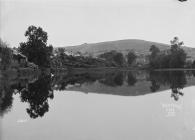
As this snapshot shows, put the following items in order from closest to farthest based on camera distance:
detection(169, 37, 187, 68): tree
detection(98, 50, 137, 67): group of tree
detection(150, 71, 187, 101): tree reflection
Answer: detection(150, 71, 187, 101): tree reflection → detection(98, 50, 137, 67): group of tree → detection(169, 37, 187, 68): tree

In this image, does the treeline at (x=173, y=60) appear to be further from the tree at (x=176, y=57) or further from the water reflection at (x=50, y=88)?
the water reflection at (x=50, y=88)

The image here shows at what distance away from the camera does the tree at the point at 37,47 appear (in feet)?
109

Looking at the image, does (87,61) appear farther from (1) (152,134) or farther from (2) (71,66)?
(1) (152,134)

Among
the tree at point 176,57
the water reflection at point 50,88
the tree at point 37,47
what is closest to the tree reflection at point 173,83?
the water reflection at point 50,88

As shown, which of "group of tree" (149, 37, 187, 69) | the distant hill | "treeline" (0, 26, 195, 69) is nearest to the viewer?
the distant hill

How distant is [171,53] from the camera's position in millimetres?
45531

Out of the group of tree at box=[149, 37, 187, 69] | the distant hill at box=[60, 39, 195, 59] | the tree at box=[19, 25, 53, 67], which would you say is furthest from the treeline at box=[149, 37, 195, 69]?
the tree at box=[19, 25, 53, 67]

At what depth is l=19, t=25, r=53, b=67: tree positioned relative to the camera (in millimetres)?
33281

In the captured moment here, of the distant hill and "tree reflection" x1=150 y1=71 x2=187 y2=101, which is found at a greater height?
the distant hill

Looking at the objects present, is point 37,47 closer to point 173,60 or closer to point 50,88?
point 173,60

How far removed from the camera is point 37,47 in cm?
3384

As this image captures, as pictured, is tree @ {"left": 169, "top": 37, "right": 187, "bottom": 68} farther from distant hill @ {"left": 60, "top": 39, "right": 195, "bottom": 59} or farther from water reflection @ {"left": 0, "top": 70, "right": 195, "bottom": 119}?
water reflection @ {"left": 0, "top": 70, "right": 195, "bottom": 119}

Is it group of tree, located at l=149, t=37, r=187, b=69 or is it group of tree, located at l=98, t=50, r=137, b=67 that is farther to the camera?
group of tree, located at l=149, t=37, r=187, b=69

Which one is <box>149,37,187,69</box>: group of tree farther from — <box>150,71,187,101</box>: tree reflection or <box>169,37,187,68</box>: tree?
<box>150,71,187,101</box>: tree reflection
